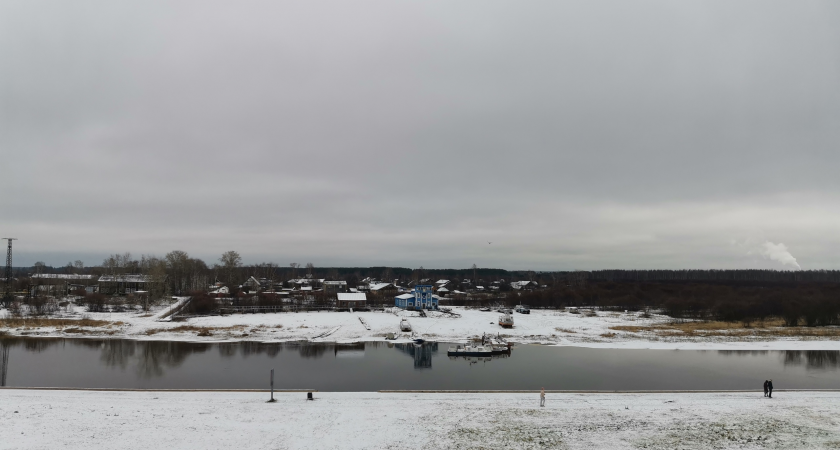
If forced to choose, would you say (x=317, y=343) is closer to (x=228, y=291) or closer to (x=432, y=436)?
(x=432, y=436)

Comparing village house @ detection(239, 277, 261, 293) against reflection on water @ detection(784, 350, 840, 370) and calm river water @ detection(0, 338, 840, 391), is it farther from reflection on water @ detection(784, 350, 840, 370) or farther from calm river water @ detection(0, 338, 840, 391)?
reflection on water @ detection(784, 350, 840, 370)

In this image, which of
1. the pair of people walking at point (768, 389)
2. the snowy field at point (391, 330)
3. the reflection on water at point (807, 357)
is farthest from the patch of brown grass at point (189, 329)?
the reflection on water at point (807, 357)

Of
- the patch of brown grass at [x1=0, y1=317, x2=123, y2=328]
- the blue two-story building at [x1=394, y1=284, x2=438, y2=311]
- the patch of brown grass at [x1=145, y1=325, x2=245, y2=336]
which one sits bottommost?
the patch of brown grass at [x1=145, y1=325, x2=245, y2=336]

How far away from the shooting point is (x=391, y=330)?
5431 centimetres

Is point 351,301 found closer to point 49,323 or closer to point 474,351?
point 49,323

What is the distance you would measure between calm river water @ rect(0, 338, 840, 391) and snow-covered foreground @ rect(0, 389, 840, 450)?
15.6 ft

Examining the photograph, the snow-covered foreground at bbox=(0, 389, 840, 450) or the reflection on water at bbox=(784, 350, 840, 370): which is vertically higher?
the snow-covered foreground at bbox=(0, 389, 840, 450)

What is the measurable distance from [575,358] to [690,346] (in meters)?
14.4

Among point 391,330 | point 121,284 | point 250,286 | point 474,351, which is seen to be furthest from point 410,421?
point 250,286

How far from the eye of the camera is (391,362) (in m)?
37.6

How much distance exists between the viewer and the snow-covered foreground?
17.7 meters

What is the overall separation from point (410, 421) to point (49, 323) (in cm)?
5668

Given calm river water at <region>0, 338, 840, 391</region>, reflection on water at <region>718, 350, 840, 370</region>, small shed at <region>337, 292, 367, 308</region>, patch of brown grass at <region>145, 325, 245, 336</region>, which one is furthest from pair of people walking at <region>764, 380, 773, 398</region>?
small shed at <region>337, 292, 367, 308</region>

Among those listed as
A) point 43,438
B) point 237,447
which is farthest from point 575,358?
point 43,438
